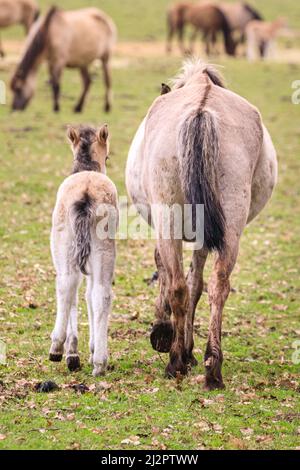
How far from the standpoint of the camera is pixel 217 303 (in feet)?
22.2

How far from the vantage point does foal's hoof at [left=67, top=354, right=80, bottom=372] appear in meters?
7.15

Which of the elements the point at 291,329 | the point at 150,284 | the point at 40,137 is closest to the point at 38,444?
the point at 291,329

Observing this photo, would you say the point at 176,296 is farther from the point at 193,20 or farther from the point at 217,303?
the point at 193,20

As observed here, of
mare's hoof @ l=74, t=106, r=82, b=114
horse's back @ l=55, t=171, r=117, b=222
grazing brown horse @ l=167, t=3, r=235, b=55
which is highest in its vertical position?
grazing brown horse @ l=167, t=3, r=235, b=55

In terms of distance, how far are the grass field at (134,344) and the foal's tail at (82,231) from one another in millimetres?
947

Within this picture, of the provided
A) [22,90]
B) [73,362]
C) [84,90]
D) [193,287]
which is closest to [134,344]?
[193,287]

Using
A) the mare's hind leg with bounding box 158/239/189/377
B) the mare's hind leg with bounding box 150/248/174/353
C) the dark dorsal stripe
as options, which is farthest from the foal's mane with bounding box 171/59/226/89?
the mare's hind leg with bounding box 158/239/189/377

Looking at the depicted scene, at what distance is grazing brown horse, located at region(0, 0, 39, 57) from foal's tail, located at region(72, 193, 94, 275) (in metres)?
20.5

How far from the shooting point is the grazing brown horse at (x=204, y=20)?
3494 centimetres

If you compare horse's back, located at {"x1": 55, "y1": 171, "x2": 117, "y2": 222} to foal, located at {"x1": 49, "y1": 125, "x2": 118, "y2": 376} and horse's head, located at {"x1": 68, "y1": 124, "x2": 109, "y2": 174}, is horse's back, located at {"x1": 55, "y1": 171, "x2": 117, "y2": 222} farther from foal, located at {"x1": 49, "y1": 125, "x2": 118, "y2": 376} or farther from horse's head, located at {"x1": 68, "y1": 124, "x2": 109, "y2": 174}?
horse's head, located at {"x1": 68, "y1": 124, "x2": 109, "y2": 174}

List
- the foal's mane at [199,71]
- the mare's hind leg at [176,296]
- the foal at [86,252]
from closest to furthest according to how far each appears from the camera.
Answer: the foal at [86,252]
the mare's hind leg at [176,296]
the foal's mane at [199,71]

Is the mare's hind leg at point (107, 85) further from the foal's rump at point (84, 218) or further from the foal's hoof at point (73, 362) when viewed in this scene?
the foal's hoof at point (73, 362)

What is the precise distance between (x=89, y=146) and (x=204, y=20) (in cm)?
2842

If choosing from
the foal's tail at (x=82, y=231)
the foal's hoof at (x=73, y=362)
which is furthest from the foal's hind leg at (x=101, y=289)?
the foal's hoof at (x=73, y=362)
